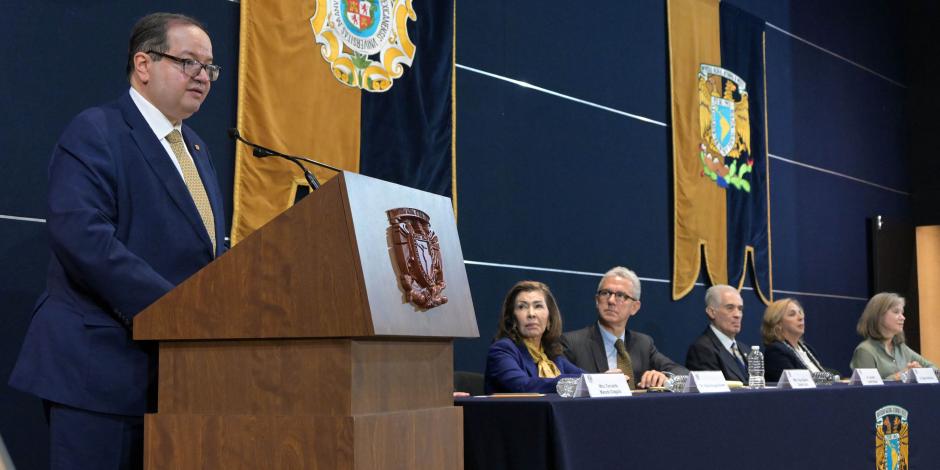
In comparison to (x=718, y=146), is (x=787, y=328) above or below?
below

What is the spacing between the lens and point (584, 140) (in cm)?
607

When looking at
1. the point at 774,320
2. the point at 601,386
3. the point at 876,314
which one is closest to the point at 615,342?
the point at 774,320

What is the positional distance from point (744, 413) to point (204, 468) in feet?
5.78

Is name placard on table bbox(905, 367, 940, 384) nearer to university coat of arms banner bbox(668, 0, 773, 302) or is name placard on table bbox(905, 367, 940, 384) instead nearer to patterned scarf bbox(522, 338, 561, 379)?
patterned scarf bbox(522, 338, 561, 379)

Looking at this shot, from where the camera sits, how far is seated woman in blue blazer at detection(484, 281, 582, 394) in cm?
373

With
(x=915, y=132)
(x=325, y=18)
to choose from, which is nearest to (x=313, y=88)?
(x=325, y=18)

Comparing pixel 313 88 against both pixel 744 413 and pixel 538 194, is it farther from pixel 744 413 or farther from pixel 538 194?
pixel 744 413

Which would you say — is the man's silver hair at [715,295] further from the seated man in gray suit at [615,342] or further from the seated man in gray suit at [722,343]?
the seated man in gray suit at [615,342]

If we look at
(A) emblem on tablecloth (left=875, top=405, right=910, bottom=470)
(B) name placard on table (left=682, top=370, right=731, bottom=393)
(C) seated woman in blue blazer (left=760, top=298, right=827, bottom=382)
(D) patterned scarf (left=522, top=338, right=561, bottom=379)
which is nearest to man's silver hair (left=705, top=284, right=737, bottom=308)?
(C) seated woman in blue blazer (left=760, top=298, right=827, bottom=382)

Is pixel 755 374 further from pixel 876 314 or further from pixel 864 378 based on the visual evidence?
pixel 876 314

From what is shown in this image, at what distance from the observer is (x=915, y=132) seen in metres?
9.55

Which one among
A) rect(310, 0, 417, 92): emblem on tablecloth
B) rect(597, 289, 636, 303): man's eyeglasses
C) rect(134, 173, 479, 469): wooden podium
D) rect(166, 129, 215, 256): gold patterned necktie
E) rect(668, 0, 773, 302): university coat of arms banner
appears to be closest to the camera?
rect(134, 173, 479, 469): wooden podium

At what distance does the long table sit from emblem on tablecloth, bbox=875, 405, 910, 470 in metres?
0.02

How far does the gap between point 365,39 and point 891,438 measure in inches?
106
